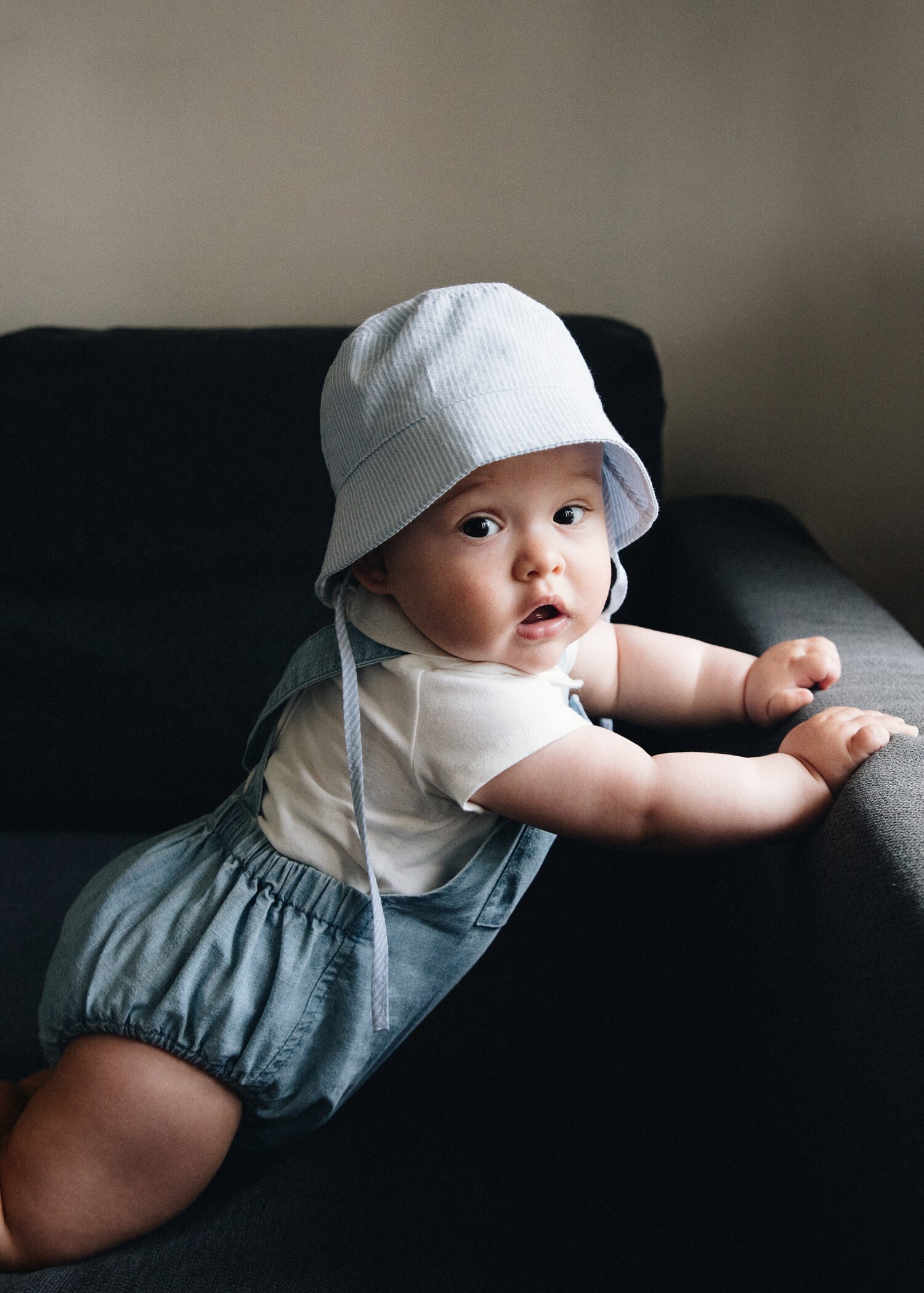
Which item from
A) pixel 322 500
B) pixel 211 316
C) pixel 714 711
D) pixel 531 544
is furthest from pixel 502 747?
pixel 211 316

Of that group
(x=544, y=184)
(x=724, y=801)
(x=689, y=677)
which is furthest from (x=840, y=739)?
(x=544, y=184)

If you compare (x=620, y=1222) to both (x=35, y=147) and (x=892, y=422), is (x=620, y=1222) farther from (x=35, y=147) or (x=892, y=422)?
(x=35, y=147)

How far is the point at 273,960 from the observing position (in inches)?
32.1

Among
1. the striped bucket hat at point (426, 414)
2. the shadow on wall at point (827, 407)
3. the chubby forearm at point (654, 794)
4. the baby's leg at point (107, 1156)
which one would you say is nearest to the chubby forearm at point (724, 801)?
the chubby forearm at point (654, 794)

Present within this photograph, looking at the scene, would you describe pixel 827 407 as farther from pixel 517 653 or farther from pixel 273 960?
pixel 273 960

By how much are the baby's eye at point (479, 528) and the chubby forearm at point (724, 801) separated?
0.20m

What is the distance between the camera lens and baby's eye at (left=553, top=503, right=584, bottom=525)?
771mm

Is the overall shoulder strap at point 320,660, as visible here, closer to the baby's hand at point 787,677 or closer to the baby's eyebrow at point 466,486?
the baby's eyebrow at point 466,486

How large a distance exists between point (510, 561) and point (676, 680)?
0.86 ft

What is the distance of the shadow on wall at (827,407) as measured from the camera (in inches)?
55.5

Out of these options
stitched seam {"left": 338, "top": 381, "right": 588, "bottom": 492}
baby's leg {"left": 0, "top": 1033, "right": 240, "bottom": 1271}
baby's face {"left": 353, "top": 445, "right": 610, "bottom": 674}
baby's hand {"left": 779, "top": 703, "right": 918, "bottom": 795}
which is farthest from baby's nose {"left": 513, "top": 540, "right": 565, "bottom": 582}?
baby's leg {"left": 0, "top": 1033, "right": 240, "bottom": 1271}

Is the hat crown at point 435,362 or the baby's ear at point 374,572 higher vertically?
the hat crown at point 435,362

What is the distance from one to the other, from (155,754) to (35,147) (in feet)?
2.87

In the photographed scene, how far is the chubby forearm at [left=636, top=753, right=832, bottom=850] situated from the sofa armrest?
25mm
